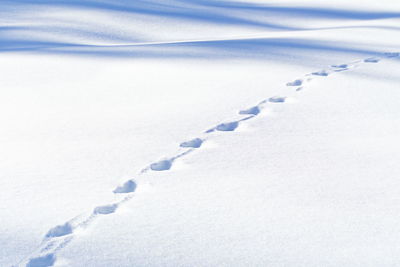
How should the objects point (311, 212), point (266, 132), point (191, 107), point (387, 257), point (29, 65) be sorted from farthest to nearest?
point (29, 65), point (191, 107), point (266, 132), point (311, 212), point (387, 257)

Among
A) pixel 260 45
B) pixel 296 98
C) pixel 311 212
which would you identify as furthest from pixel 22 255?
pixel 260 45

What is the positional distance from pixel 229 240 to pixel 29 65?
3510 millimetres

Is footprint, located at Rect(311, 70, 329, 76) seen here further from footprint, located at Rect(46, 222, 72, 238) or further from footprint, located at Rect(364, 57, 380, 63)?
footprint, located at Rect(46, 222, 72, 238)

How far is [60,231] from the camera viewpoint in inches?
91.4

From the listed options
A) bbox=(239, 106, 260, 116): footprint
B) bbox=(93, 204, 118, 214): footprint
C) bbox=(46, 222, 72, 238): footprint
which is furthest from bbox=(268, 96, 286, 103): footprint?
bbox=(46, 222, 72, 238): footprint

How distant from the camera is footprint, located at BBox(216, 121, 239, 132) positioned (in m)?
3.59

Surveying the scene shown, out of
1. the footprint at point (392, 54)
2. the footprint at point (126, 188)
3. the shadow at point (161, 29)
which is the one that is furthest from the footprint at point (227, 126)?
the footprint at point (392, 54)

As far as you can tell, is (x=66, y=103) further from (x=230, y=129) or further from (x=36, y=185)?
(x=36, y=185)

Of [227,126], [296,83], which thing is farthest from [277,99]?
[227,126]

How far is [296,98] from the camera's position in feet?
13.9

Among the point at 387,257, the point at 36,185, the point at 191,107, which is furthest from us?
the point at 191,107

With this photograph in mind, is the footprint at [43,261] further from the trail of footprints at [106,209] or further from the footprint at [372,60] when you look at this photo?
the footprint at [372,60]

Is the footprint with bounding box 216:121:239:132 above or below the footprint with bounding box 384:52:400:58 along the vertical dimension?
above

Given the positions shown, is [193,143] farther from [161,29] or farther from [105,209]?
[161,29]
